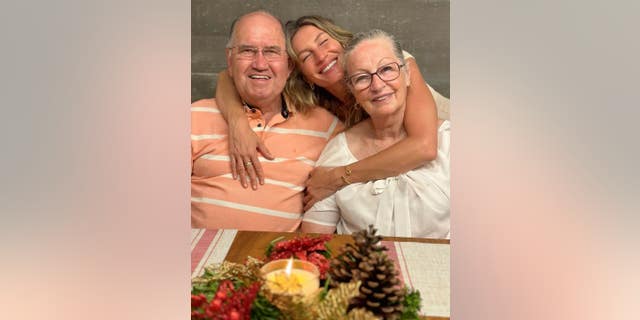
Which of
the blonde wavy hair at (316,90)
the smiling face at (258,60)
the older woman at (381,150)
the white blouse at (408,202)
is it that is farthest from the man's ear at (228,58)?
the white blouse at (408,202)

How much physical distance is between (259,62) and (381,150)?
315 millimetres

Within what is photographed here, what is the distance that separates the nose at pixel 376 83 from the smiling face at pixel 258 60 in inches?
7.0

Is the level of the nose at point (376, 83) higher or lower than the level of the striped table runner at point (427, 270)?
higher

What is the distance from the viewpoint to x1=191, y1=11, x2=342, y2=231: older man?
4.13 ft

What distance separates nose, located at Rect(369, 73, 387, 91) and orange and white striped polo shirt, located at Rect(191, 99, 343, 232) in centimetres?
11

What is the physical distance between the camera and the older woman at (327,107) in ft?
4.00

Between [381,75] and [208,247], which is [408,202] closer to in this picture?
[381,75]

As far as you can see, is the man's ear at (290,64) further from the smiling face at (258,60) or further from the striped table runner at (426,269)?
the striped table runner at (426,269)

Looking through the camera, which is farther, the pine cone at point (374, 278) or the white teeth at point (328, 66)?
the white teeth at point (328, 66)

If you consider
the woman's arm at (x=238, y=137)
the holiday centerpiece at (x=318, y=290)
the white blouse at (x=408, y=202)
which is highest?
the woman's arm at (x=238, y=137)

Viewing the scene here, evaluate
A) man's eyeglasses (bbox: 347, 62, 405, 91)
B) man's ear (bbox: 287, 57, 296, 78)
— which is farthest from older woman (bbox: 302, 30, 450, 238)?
man's ear (bbox: 287, 57, 296, 78)

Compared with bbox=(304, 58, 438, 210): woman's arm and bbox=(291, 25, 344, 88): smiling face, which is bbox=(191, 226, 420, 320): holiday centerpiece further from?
bbox=(291, 25, 344, 88): smiling face

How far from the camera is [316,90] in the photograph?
1255 mm
